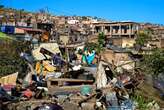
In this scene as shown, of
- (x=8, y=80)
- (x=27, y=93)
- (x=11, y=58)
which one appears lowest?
(x=27, y=93)

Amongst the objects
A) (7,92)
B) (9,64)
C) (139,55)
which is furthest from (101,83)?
(139,55)

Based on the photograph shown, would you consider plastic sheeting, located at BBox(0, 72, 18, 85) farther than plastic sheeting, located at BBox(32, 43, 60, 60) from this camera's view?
No

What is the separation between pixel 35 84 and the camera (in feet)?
46.1

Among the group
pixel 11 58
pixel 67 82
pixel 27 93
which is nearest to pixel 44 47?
pixel 11 58

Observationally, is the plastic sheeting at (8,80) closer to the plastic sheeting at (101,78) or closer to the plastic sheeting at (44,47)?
the plastic sheeting at (101,78)

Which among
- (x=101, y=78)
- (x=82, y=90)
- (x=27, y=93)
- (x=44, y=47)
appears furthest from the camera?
(x=44, y=47)

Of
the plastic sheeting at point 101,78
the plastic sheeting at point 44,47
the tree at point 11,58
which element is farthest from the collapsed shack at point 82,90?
the plastic sheeting at point 44,47

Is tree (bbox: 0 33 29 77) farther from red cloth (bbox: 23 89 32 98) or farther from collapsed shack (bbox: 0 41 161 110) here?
red cloth (bbox: 23 89 32 98)

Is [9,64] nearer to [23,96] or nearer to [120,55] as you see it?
[23,96]

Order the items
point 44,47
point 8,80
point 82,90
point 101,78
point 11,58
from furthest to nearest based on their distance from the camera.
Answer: point 44,47
point 11,58
point 8,80
point 101,78
point 82,90

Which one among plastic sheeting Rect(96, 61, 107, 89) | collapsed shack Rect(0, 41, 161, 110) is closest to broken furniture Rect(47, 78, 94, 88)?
collapsed shack Rect(0, 41, 161, 110)

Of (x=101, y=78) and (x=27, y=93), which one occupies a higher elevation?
(x=101, y=78)

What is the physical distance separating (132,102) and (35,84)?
Result: 4.33 meters

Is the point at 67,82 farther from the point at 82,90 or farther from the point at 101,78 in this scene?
the point at 101,78
